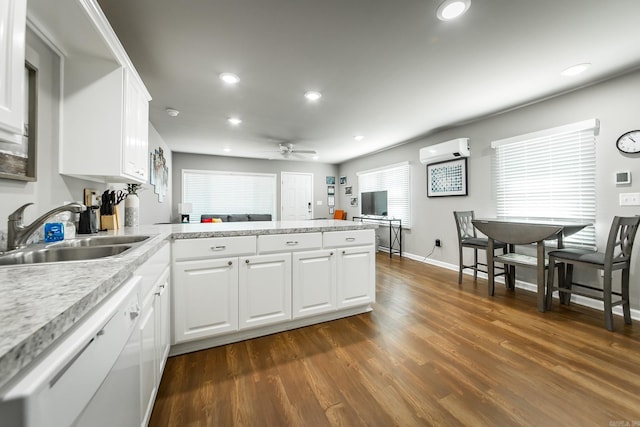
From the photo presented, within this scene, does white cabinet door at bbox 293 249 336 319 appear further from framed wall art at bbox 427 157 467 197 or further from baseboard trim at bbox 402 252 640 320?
framed wall art at bbox 427 157 467 197

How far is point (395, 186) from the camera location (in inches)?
212

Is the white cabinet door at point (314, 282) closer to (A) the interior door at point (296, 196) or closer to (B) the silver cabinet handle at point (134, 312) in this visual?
(B) the silver cabinet handle at point (134, 312)

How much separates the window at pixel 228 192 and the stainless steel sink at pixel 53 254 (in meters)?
5.12

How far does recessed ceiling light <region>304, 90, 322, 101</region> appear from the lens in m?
2.82

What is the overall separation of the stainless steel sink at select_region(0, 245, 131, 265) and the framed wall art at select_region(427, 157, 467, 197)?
4099 millimetres

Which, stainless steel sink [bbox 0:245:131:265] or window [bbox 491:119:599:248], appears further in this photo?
window [bbox 491:119:599:248]

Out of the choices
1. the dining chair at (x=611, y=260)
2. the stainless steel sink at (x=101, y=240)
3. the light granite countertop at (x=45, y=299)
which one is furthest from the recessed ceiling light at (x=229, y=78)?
the dining chair at (x=611, y=260)

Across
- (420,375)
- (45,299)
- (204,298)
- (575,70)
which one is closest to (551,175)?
(575,70)

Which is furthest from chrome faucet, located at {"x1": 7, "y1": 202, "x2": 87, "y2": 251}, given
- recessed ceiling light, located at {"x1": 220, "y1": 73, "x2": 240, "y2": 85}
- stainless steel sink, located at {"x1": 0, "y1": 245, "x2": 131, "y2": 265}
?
recessed ceiling light, located at {"x1": 220, "y1": 73, "x2": 240, "y2": 85}

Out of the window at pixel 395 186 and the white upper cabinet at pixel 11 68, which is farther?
the window at pixel 395 186

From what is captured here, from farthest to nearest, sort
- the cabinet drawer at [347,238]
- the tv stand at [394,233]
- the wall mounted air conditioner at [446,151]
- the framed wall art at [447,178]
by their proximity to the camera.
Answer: the tv stand at [394,233] < the framed wall art at [447,178] < the wall mounted air conditioner at [446,151] < the cabinet drawer at [347,238]

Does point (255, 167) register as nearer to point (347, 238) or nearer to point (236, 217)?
point (236, 217)

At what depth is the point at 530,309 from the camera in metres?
2.57

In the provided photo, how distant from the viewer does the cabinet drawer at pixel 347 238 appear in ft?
7.32
